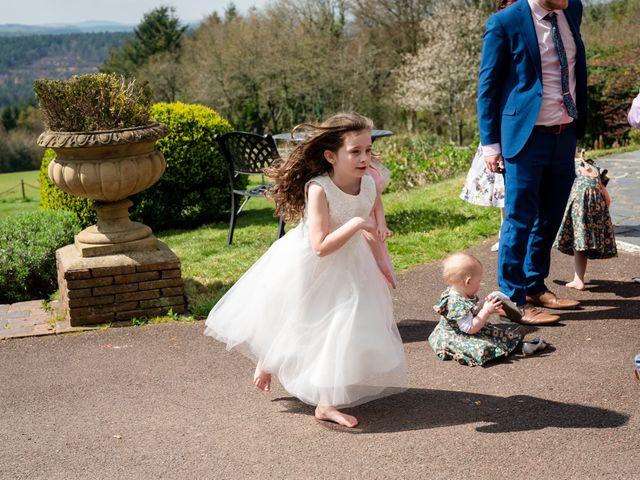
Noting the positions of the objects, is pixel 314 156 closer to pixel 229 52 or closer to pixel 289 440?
pixel 289 440

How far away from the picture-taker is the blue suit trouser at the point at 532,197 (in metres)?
4.86

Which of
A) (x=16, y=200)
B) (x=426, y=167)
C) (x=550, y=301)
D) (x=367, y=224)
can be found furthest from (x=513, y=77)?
(x=16, y=200)

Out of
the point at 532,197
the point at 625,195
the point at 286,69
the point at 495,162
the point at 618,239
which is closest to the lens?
the point at 532,197

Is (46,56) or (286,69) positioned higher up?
(46,56)

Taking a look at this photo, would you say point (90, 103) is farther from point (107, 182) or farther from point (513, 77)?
point (513, 77)

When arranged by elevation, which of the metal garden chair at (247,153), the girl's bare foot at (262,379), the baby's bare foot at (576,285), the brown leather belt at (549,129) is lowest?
the baby's bare foot at (576,285)

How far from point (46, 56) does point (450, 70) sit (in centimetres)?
15361

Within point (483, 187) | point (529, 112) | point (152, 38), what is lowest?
point (483, 187)

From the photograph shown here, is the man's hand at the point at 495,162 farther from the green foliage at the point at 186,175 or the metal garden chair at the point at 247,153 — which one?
the green foliage at the point at 186,175

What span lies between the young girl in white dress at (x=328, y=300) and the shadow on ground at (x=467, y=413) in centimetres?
10

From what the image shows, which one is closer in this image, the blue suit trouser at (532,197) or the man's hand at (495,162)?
the blue suit trouser at (532,197)

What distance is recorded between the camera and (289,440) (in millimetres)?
3531

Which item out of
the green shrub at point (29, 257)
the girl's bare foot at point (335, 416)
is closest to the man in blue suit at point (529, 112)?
the girl's bare foot at point (335, 416)

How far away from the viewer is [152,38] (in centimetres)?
5081
